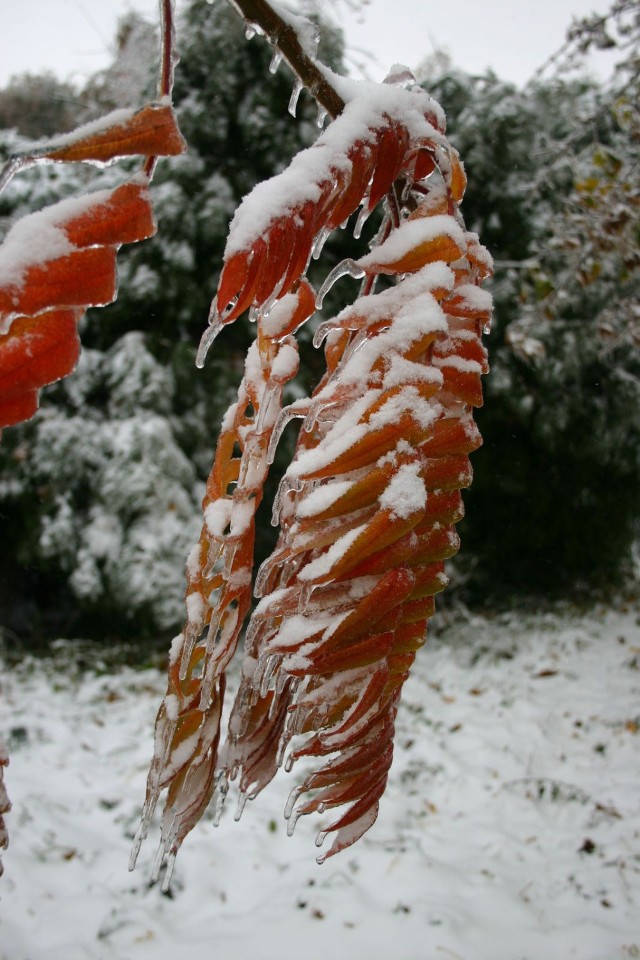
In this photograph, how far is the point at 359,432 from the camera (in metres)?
0.33

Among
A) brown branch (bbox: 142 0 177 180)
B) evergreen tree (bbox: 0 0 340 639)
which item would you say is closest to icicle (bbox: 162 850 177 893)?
brown branch (bbox: 142 0 177 180)

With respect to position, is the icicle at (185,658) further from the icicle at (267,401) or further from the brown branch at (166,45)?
the brown branch at (166,45)

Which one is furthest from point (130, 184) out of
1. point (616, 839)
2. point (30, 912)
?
point (616, 839)

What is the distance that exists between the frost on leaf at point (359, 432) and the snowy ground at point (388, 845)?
1576 millimetres

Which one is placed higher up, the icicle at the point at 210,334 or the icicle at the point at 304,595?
the icicle at the point at 210,334

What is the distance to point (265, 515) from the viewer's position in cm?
331

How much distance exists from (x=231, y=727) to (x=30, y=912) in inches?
65.2

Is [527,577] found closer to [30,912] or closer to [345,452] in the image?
[30,912]

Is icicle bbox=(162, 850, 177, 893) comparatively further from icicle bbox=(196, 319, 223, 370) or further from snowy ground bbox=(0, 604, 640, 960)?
snowy ground bbox=(0, 604, 640, 960)

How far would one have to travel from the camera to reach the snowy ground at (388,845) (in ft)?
5.59

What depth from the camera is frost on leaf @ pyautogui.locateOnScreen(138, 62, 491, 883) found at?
33cm

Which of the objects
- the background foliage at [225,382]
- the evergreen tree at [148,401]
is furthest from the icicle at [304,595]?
the evergreen tree at [148,401]

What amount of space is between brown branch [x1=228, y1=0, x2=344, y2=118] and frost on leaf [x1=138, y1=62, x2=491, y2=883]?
2cm

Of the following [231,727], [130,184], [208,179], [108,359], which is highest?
[208,179]
